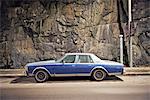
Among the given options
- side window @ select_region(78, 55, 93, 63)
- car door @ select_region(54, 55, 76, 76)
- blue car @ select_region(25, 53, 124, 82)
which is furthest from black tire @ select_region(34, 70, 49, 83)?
side window @ select_region(78, 55, 93, 63)

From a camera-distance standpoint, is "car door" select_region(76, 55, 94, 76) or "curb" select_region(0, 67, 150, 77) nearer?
"car door" select_region(76, 55, 94, 76)

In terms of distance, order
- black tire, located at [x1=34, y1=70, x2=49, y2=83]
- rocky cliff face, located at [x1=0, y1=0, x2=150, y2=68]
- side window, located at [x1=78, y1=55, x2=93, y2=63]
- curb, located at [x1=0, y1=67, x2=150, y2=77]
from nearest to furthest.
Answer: black tire, located at [x1=34, y1=70, x2=49, y2=83] → side window, located at [x1=78, y1=55, x2=93, y2=63] → curb, located at [x1=0, y1=67, x2=150, y2=77] → rocky cliff face, located at [x1=0, y1=0, x2=150, y2=68]

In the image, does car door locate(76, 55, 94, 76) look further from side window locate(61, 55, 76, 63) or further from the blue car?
side window locate(61, 55, 76, 63)

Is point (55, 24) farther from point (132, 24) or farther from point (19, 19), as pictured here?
point (132, 24)

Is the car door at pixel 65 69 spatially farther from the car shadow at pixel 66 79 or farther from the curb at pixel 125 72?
the curb at pixel 125 72

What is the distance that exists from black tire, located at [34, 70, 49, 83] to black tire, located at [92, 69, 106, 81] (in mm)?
1709

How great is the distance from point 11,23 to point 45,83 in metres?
5.11

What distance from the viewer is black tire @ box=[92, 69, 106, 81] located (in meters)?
11.3

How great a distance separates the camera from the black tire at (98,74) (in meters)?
11.3

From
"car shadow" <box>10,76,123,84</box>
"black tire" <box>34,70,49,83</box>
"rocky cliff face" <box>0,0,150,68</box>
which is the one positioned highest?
"rocky cliff face" <box>0,0,150,68</box>

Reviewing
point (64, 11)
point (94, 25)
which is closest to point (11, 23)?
point (64, 11)

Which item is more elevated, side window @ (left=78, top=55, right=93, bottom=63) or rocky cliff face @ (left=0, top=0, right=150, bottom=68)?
rocky cliff face @ (left=0, top=0, right=150, bottom=68)

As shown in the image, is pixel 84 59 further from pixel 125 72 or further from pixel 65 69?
pixel 125 72

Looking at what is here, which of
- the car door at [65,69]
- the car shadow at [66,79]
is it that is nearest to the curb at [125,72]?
the car shadow at [66,79]
